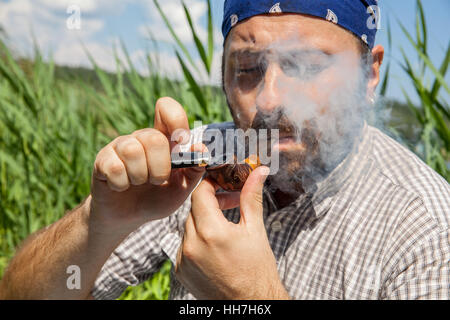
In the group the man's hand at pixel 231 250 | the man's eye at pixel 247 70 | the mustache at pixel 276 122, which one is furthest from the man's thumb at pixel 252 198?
the man's eye at pixel 247 70

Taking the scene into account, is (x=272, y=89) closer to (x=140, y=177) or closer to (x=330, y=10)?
(x=330, y=10)

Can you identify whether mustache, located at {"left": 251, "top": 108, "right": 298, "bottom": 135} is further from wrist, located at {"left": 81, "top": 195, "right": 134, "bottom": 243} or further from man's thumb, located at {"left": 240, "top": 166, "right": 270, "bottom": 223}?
wrist, located at {"left": 81, "top": 195, "right": 134, "bottom": 243}

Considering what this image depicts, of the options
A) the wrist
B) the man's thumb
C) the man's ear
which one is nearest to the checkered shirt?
the man's ear

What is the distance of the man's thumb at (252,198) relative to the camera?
3.03 feet

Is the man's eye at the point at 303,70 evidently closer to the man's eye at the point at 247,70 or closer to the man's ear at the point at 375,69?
the man's eye at the point at 247,70

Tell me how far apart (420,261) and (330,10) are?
734 millimetres

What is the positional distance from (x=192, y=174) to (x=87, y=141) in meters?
1.42

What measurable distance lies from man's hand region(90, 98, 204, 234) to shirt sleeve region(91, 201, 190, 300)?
265mm

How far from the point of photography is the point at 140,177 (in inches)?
37.2

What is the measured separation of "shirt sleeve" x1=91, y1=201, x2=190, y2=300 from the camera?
1437 mm

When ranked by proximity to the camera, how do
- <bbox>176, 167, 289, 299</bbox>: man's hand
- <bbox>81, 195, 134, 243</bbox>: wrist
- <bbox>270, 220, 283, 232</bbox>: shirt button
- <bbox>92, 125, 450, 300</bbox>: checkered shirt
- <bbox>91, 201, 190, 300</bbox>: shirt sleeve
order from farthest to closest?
<bbox>91, 201, 190, 300</bbox>: shirt sleeve → <bbox>270, 220, 283, 232</bbox>: shirt button → <bbox>81, 195, 134, 243</bbox>: wrist → <bbox>92, 125, 450, 300</bbox>: checkered shirt → <bbox>176, 167, 289, 299</bbox>: man's hand

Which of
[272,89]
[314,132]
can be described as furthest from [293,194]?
[272,89]

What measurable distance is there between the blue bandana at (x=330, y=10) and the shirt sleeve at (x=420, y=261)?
0.55 metres

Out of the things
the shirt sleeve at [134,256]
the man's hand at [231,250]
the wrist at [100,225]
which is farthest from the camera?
the shirt sleeve at [134,256]
